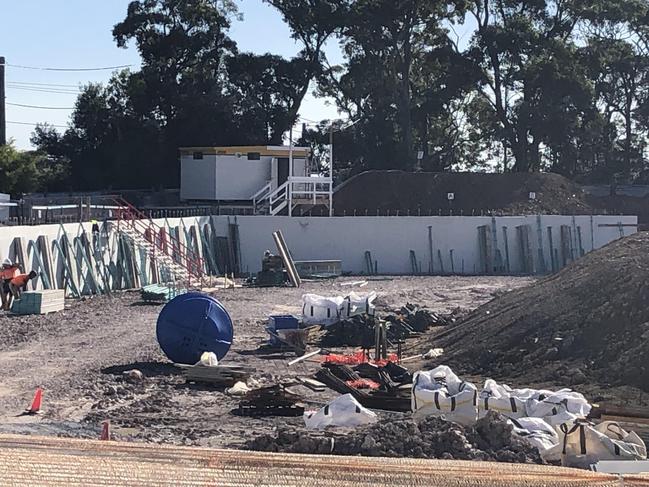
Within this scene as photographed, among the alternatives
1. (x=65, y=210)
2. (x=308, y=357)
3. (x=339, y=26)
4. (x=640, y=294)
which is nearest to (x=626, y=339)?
(x=640, y=294)

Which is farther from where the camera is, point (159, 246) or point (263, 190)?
point (263, 190)

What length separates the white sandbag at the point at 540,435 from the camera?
9195mm

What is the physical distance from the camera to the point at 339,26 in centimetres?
6041

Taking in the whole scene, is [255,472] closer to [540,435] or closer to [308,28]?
[540,435]

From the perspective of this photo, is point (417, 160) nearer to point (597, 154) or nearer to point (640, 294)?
point (597, 154)

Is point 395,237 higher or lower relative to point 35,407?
higher

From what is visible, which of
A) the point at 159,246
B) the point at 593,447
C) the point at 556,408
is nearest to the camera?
the point at 593,447

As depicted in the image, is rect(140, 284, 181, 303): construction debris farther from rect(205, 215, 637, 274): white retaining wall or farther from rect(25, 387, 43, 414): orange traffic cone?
rect(25, 387, 43, 414): orange traffic cone

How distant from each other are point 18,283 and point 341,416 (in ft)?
52.6

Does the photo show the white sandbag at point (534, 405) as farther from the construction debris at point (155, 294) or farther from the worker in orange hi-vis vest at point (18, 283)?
the construction debris at point (155, 294)

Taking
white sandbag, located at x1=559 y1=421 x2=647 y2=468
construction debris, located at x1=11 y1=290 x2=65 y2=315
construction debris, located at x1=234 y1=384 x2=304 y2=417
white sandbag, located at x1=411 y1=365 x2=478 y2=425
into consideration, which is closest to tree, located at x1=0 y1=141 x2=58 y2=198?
construction debris, located at x1=11 y1=290 x2=65 y2=315

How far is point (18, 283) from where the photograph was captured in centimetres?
2577

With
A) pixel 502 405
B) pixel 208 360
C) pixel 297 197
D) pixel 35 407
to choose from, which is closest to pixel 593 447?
pixel 502 405

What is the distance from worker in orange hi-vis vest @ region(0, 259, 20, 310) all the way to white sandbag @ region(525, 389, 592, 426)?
1750cm
